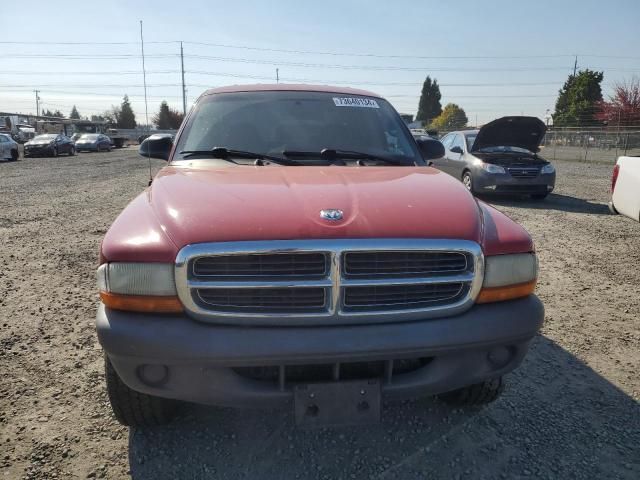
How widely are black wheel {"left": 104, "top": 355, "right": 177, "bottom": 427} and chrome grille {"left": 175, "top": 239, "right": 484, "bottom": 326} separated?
25.9 inches

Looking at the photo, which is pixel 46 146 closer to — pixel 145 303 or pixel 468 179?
pixel 468 179

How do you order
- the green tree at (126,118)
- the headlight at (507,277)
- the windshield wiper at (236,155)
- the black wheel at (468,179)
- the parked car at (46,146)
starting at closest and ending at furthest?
1. the headlight at (507,277)
2. the windshield wiper at (236,155)
3. the black wheel at (468,179)
4. the parked car at (46,146)
5. the green tree at (126,118)

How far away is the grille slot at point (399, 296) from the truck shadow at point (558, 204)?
27.4ft

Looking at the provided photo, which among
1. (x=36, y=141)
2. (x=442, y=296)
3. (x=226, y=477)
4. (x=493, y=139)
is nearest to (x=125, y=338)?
(x=226, y=477)

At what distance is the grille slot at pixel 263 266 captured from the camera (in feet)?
6.59

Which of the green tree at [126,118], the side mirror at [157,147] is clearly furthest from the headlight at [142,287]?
the green tree at [126,118]

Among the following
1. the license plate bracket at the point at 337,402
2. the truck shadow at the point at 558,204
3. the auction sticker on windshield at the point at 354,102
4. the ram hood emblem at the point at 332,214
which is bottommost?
the truck shadow at the point at 558,204

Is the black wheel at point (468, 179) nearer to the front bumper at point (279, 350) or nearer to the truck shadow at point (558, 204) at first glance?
the truck shadow at point (558, 204)

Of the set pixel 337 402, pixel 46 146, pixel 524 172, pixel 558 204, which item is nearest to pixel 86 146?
pixel 46 146

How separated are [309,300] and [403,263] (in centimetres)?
44

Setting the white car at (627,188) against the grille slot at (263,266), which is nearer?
the grille slot at (263,266)

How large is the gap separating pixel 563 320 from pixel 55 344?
→ 4041mm

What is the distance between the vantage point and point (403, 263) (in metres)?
2.11

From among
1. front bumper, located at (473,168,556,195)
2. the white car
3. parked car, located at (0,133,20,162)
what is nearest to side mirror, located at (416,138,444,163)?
the white car
